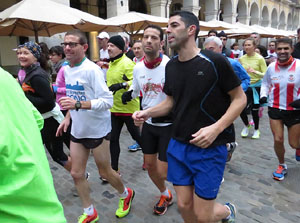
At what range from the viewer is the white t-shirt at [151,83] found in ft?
10.2

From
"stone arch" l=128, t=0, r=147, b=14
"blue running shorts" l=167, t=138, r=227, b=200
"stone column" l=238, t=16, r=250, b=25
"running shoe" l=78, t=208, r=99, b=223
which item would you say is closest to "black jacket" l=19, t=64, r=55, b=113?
"running shoe" l=78, t=208, r=99, b=223

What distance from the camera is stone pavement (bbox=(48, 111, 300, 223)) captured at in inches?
126

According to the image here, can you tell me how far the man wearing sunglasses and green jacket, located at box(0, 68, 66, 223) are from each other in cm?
158

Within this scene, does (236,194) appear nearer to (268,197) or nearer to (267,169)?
(268,197)

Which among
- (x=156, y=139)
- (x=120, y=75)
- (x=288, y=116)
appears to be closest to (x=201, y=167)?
(x=156, y=139)

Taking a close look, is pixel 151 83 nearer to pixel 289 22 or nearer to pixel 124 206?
pixel 124 206

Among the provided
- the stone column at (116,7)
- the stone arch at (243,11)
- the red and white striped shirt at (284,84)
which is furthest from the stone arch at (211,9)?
Result: the red and white striped shirt at (284,84)

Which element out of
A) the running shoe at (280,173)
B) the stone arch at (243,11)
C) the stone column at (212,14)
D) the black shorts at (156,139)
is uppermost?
the stone arch at (243,11)

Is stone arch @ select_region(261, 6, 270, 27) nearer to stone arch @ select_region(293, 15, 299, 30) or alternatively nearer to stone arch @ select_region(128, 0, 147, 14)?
stone arch @ select_region(293, 15, 299, 30)

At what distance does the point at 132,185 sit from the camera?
405 cm

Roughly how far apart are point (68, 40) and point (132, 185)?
7.49 feet

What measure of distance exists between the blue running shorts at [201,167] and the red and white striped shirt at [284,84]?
2317mm

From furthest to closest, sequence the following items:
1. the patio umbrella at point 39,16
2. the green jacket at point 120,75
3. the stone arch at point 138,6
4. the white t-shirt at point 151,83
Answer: the stone arch at point 138,6
the patio umbrella at point 39,16
the green jacket at point 120,75
the white t-shirt at point 151,83

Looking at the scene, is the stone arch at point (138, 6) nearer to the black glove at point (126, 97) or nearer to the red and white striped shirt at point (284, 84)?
the red and white striped shirt at point (284, 84)
